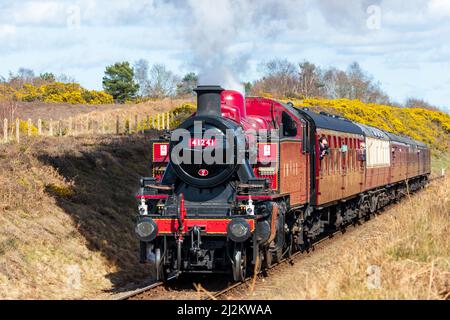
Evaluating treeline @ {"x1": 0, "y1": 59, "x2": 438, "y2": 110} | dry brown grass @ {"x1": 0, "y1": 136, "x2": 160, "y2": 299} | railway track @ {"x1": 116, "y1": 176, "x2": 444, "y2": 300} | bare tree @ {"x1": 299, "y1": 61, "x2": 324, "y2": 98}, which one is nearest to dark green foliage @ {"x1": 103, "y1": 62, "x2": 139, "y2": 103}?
treeline @ {"x1": 0, "y1": 59, "x2": 438, "y2": 110}

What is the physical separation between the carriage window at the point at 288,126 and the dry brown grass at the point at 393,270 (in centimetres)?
297

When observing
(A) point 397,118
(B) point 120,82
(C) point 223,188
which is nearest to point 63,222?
(C) point 223,188

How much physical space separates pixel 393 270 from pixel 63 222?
31.7 ft

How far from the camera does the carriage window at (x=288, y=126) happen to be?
616 inches

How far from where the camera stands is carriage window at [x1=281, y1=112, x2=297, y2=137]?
15.6 meters

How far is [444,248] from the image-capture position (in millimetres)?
11367

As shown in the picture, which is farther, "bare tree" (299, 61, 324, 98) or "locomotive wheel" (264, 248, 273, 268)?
"bare tree" (299, 61, 324, 98)

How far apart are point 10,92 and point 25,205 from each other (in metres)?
51.2

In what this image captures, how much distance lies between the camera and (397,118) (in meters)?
79.4

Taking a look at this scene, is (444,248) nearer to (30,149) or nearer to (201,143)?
(201,143)

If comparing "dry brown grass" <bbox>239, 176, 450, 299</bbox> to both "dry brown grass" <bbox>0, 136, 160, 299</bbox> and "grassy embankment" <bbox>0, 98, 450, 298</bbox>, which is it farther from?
"dry brown grass" <bbox>0, 136, 160, 299</bbox>

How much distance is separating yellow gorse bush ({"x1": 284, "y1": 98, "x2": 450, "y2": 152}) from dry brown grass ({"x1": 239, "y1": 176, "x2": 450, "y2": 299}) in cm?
4886

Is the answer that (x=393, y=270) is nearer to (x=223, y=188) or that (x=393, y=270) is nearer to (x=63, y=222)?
(x=223, y=188)
